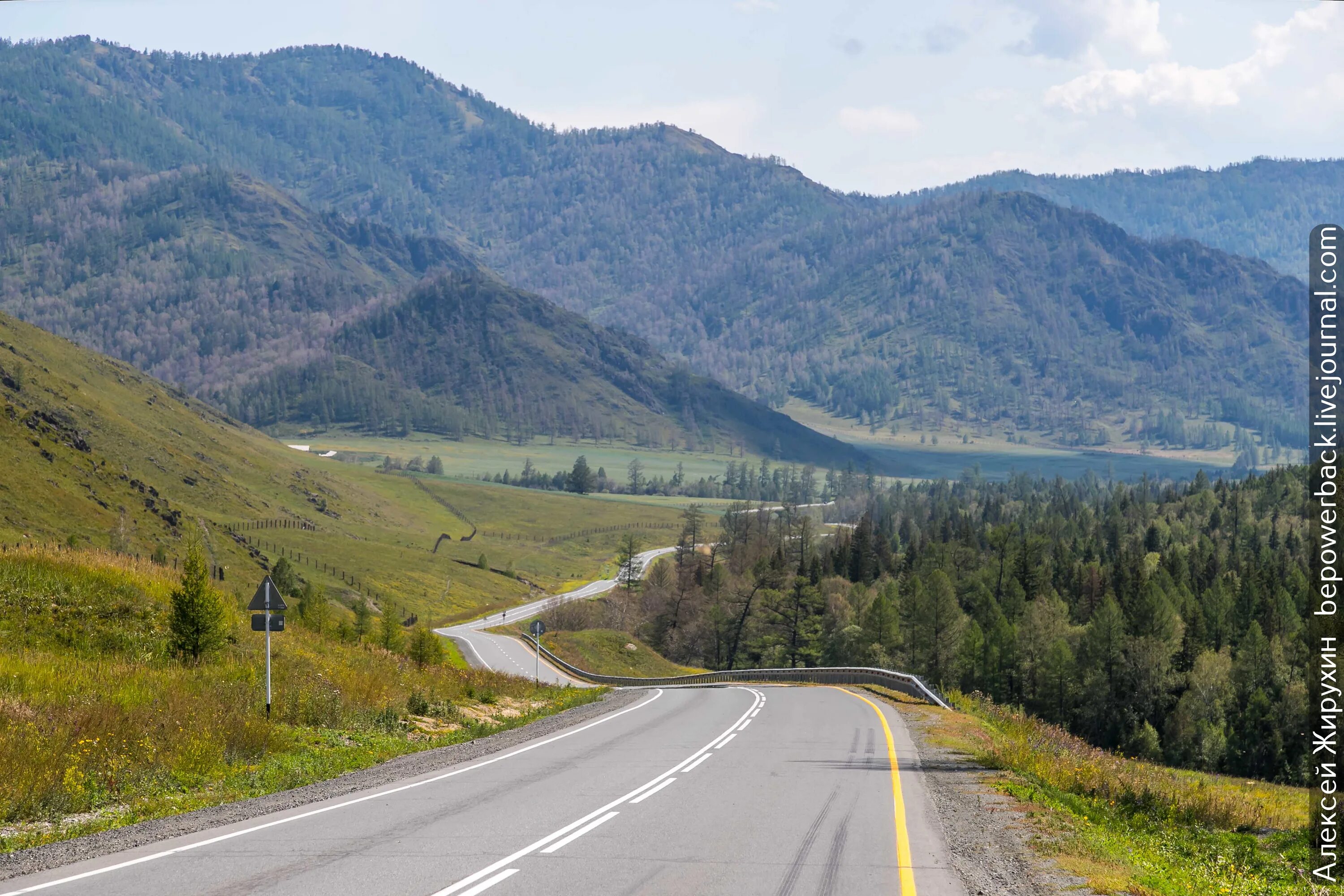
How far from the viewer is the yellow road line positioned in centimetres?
1201

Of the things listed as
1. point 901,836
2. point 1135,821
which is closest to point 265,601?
point 901,836

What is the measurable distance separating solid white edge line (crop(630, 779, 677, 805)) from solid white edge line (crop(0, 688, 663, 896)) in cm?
369

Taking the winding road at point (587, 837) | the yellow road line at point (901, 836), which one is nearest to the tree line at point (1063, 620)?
the yellow road line at point (901, 836)

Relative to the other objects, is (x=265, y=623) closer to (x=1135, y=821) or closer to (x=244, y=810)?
(x=244, y=810)

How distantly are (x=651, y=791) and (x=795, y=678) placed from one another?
5324 cm

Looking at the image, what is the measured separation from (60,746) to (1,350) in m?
145

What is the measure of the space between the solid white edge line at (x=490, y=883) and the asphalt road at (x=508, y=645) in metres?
52.8

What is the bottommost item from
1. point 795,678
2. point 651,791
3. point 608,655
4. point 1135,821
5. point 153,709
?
point 608,655

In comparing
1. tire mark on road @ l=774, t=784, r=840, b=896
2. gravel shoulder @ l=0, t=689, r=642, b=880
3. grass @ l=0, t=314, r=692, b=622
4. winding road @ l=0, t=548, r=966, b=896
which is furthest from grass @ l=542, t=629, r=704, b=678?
tire mark on road @ l=774, t=784, r=840, b=896

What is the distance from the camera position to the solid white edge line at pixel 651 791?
664 inches

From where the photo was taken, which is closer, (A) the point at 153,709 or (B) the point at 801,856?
(B) the point at 801,856

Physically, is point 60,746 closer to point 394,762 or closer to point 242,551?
point 394,762

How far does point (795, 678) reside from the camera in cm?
6975

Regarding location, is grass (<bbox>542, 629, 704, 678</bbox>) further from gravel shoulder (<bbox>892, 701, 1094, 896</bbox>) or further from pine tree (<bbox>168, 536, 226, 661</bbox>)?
gravel shoulder (<bbox>892, 701, 1094, 896</bbox>)
